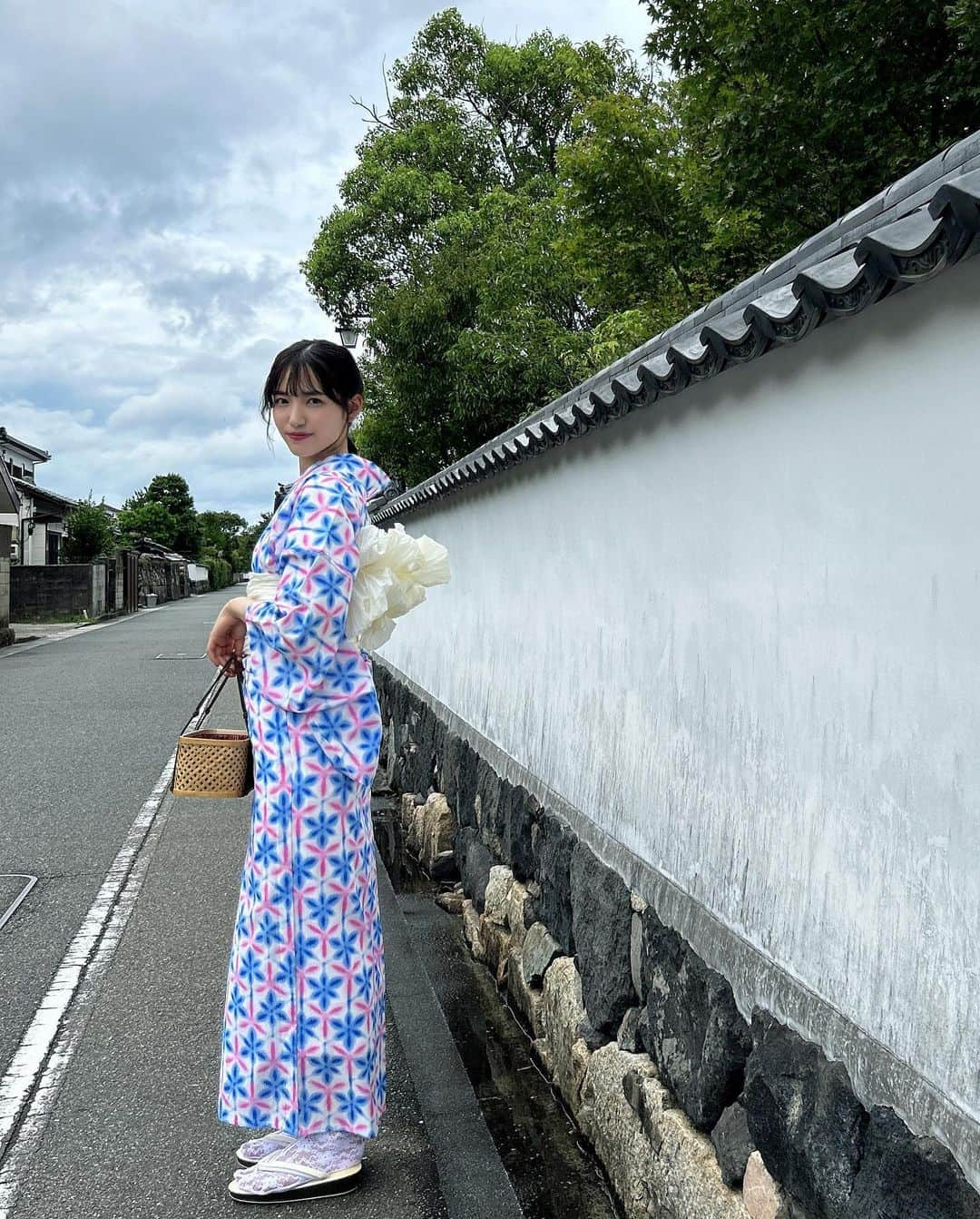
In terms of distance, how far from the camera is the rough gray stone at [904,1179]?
173 cm

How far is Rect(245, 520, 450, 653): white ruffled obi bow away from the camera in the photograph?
307 centimetres

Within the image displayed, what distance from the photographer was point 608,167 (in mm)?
12242

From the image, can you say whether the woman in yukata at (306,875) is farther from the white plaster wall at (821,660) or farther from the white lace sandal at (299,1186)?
the white plaster wall at (821,660)

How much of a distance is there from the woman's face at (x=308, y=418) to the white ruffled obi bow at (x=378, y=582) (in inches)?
10.2

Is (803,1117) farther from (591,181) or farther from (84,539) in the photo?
(84,539)

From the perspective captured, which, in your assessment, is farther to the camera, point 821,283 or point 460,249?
point 460,249

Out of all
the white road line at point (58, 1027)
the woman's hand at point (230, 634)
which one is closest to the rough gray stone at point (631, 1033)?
the woman's hand at point (230, 634)

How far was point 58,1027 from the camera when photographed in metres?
4.29

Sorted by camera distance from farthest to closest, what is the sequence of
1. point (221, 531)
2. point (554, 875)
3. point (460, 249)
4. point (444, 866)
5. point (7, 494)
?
point (221, 531)
point (7, 494)
point (460, 249)
point (444, 866)
point (554, 875)

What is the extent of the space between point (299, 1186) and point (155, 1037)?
1329 mm

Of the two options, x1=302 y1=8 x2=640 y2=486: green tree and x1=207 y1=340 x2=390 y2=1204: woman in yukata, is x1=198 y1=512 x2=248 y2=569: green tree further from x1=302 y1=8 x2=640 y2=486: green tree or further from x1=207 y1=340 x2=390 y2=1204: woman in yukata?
x1=207 y1=340 x2=390 y2=1204: woman in yukata

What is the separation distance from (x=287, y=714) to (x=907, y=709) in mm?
1623

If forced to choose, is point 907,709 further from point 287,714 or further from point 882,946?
point 287,714

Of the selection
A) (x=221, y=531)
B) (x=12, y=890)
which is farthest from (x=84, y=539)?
(x=221, y=531)
